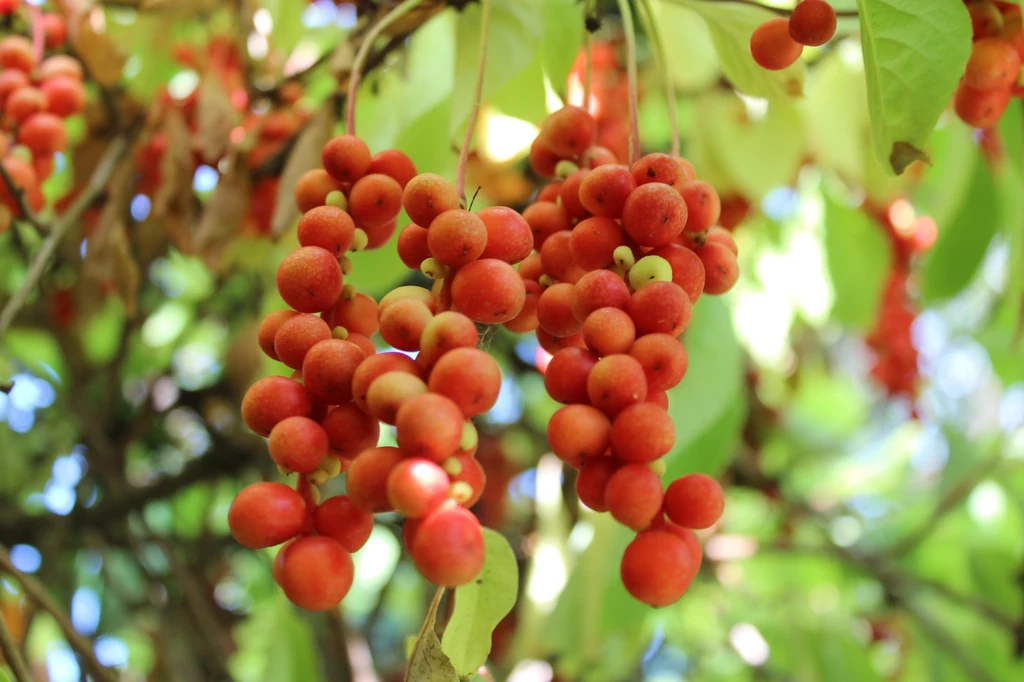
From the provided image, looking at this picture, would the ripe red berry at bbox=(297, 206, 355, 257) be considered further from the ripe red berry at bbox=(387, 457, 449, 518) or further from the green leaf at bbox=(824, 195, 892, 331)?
the green leaf at bbox=(824, 195, 892, 331)

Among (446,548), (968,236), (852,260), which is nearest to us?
(446,548)

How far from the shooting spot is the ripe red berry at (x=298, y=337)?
353 mm

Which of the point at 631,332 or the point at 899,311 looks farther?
the point at 899,311

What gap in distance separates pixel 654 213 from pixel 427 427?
154 millimetres

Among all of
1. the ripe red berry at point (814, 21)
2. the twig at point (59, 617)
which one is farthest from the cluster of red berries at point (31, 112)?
the ripe red berry at point (814, 21)

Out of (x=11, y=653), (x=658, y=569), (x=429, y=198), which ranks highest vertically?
(x=429, y=198)

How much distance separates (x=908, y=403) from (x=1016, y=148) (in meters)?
1.16

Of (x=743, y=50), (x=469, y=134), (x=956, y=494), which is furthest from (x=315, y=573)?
(x=956, y=494)

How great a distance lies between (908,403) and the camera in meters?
1.68

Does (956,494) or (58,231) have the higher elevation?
(58,231)

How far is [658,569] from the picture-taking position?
1.05 feet

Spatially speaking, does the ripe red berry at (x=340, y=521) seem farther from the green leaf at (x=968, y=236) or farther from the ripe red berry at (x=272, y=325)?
the green leaf at (x=968, y=236)

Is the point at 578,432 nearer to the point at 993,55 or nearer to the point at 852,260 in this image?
the point at 993,55

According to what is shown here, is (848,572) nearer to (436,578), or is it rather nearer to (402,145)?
(402,145)
